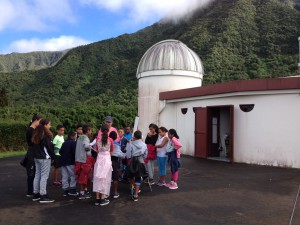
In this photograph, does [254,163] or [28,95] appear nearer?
[254,163]

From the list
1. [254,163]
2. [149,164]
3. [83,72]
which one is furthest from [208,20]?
[149,164]

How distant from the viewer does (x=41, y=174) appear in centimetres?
652

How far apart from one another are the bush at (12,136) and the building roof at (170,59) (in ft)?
22.5

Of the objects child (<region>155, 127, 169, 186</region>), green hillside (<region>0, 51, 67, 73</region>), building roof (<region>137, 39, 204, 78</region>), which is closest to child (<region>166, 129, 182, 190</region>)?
child (<region>155, 127, 169, 186</region>)

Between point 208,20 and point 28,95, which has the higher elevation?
point 208,20

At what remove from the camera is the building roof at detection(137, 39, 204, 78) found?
1692 centimetres

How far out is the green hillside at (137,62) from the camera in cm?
2987

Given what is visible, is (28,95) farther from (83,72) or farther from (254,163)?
(254,163)

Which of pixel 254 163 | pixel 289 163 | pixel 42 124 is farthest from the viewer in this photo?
pixel 254 163

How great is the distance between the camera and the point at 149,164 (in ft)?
26.9

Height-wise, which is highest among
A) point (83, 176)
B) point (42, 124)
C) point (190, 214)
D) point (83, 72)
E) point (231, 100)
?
point (83, 72)

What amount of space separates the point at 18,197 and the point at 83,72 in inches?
1714

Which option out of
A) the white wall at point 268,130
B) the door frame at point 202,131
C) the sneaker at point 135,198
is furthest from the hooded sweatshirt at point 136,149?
the door frame at point 202,131

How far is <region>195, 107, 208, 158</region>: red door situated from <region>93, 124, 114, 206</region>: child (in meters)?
7.29
